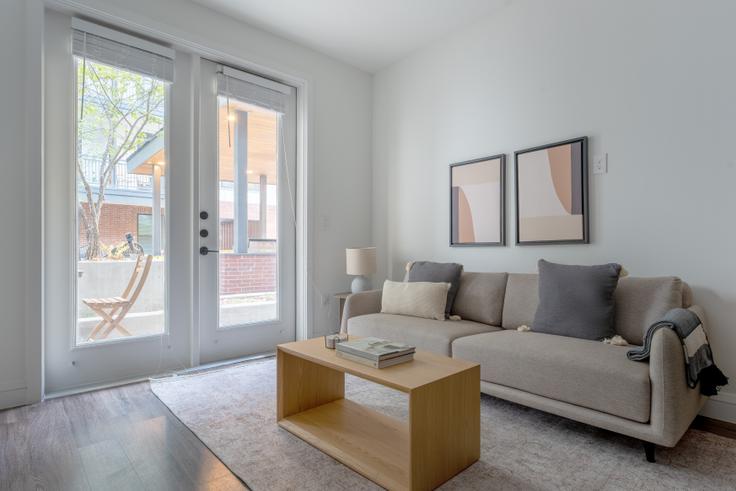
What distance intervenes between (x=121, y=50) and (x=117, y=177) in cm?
89

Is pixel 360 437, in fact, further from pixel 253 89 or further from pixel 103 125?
pixel 253 89

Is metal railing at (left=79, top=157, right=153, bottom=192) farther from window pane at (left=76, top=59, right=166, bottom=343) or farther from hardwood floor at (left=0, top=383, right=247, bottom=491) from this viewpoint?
hardwood floor at (left=0, top=383, right=247, bottom=491)

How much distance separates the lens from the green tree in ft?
9.33

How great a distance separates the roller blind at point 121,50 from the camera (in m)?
2.79

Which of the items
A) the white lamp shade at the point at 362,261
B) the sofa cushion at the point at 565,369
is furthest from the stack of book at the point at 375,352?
the white lamp shade at the point at 362,261

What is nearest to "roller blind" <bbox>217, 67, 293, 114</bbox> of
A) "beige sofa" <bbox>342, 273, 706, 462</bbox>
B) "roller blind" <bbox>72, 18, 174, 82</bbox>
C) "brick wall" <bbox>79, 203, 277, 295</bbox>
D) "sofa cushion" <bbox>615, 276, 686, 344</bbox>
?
"roller blind" <bbox>72, 18, 174, 82</bbox>

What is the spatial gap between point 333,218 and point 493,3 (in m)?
2.24

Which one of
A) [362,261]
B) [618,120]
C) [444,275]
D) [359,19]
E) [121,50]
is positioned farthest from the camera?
[362,261]

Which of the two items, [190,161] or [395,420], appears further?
[190,161]

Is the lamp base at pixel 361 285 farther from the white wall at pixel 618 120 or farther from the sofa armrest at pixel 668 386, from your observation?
the sofa armrest at pixel 668 386

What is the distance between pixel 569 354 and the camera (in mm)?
2041

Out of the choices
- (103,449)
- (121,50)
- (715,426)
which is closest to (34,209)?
(121,50)

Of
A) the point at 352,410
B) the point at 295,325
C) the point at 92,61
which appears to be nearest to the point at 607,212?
the point at 352,410

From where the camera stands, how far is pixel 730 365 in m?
2.28
